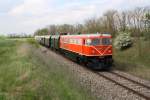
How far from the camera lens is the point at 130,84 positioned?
20.9 meters

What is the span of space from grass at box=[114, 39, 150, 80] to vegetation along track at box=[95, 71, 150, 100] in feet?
5.36

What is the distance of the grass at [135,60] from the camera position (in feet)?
86.5

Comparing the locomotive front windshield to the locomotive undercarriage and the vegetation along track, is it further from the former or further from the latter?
the vegetation along track

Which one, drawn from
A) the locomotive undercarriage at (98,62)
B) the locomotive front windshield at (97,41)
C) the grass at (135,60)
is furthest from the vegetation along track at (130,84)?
the locomotive front windshield at (97,41)

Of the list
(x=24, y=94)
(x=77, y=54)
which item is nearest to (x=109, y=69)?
(x=77, y=54)

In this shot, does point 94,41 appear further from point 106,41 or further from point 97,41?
point 106,41

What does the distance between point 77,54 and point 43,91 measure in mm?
18816

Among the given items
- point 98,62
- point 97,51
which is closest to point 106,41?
point 97,51

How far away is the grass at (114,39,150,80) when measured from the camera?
2635 cm

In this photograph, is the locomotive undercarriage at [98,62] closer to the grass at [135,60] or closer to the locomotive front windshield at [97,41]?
the locomotive front windshield at [97,41]

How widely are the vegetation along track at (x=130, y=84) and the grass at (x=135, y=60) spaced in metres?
1.63

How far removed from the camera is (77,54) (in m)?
31.6

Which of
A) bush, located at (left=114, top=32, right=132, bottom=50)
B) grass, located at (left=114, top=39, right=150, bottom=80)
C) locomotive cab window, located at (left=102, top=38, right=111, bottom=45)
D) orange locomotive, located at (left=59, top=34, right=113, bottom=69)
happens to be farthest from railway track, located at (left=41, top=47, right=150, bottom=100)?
bush, located at (left=114, top=32, right=132, bottom=50)

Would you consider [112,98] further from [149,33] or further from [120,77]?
[149,33]
